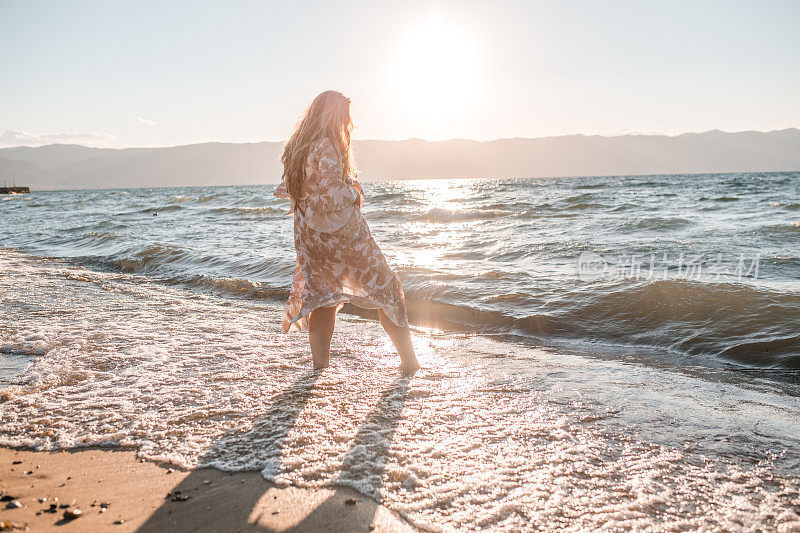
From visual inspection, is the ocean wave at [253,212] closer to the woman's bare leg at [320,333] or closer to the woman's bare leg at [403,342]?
the woman's bare leg at [320,333]

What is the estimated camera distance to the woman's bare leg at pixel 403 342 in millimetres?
3982

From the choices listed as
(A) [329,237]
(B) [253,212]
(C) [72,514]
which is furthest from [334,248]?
(B) [253,212]

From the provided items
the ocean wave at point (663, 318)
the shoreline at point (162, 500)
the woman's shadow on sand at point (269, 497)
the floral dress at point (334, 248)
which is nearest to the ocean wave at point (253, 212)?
the ocean wave at point (663, 318)

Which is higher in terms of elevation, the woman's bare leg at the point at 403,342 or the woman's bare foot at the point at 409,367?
the woman's bare leg at the point at 403,342

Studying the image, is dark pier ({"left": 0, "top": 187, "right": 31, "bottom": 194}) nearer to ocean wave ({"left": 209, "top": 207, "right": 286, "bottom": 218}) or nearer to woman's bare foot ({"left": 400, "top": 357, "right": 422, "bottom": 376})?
ocean wave ({"left": 209, "top": 207, "right": 286, "bottom": 218})

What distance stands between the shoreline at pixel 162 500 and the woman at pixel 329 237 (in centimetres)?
174

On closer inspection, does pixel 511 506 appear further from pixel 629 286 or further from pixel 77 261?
pixel 77 261

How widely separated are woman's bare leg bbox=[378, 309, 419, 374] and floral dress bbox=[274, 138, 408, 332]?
0.20 ft

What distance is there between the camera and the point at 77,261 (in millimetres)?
11250

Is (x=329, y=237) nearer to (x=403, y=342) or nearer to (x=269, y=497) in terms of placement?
(x=403, y=342)

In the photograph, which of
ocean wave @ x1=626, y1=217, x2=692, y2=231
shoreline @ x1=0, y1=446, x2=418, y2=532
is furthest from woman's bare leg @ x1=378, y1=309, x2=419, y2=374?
ocean wave @ x1=626, y1=217, x2=692, y2=231

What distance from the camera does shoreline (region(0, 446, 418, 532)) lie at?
1.95 m

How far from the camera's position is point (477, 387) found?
3.60m

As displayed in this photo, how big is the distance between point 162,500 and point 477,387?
6.88 ft
